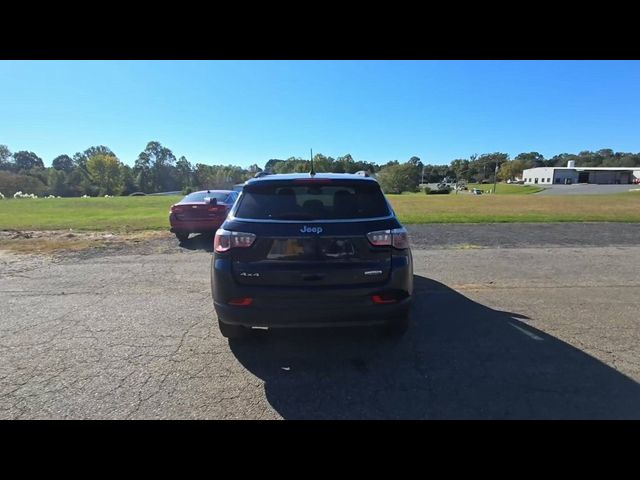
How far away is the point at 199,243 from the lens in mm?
8945

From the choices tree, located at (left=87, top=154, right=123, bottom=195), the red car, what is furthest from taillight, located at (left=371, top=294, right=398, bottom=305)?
tree, located at (left=87, top=154, right=123, bottom=195)

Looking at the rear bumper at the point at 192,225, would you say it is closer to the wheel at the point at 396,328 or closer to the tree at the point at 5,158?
the wheel at the point at 396,328

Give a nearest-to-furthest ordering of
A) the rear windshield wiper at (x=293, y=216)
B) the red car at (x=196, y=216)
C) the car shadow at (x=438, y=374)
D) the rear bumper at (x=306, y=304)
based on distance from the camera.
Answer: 1. the car shadow at (x=438, y=374)
2. the rear bumper at (x=306, y=304)
3. the rear windshield wiper at (x=293, y=216)
4. the red car at (x=196, y=216)

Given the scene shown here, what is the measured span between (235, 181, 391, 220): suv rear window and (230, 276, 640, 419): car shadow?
1371 mm

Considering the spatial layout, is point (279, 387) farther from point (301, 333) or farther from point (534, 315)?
point (534, 315)

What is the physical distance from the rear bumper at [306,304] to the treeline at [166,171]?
181 feet

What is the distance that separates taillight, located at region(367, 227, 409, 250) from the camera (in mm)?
2770

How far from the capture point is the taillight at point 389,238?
9.09ft

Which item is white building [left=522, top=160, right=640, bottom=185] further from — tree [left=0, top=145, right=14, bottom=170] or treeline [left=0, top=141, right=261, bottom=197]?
tree [left=0, top=145, right=14, bottom=170]

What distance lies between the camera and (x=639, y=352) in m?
3.13

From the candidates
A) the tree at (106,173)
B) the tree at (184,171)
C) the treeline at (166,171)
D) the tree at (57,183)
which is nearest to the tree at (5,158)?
the treeline at (166,171)

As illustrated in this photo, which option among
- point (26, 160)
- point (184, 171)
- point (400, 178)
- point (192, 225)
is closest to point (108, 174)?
point (184, 171)
